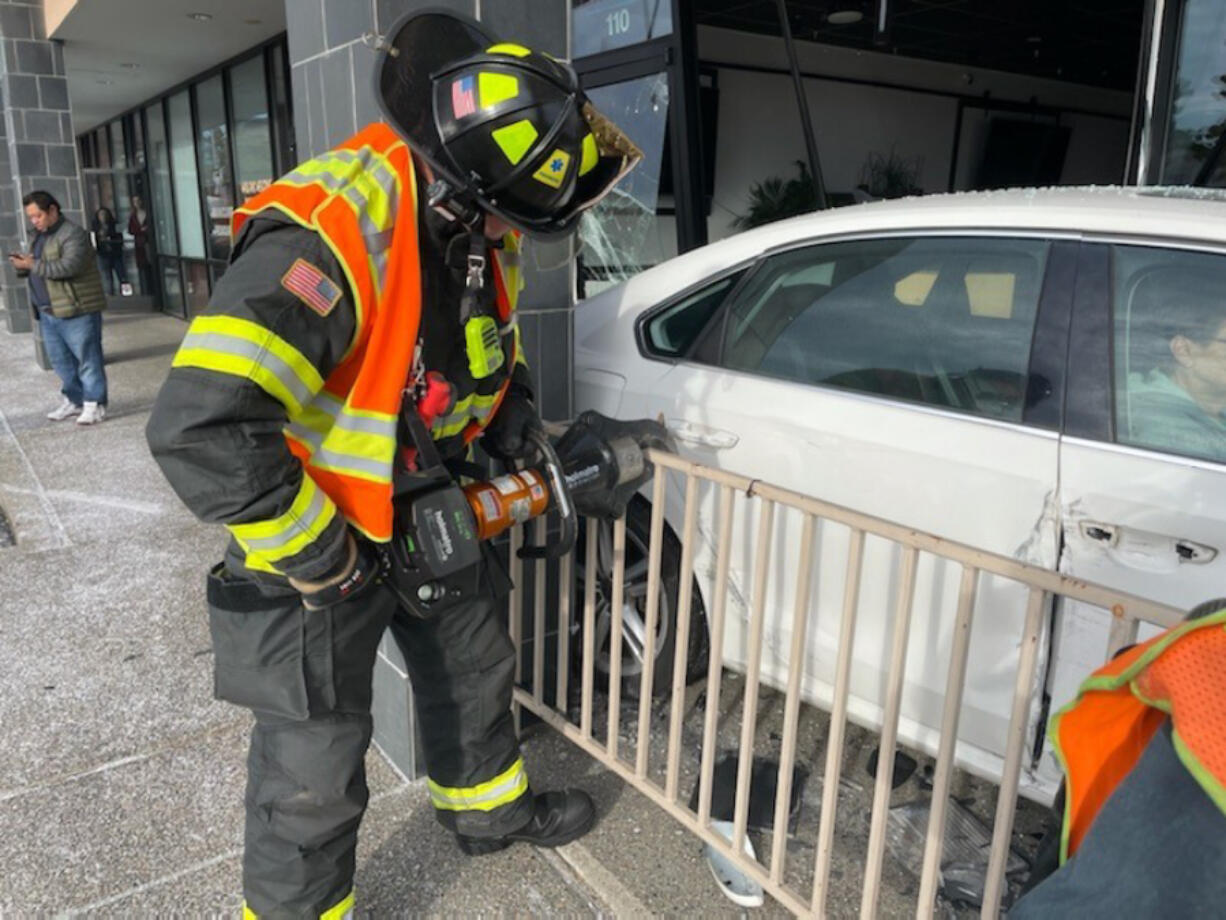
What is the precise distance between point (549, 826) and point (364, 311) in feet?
4.65

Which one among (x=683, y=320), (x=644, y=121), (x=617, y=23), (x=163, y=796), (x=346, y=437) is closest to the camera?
(x=346, y=437)

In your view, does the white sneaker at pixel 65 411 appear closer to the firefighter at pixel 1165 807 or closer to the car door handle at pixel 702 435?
the car door handle at pixel 702 435

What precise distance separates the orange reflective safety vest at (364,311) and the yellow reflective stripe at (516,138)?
8.1 inches

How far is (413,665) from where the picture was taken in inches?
88.4

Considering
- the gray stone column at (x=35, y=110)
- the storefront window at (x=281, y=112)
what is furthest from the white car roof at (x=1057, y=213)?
the gray stone column at (x=35, y=110)

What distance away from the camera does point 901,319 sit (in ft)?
8.02

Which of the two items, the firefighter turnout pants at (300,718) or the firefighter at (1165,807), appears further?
the firefighter turnout pants at (300,718)

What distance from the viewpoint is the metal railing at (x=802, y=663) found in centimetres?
153

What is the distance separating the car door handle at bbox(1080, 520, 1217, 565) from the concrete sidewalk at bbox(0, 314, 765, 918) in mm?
1130

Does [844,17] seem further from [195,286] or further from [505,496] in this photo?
[195,286]

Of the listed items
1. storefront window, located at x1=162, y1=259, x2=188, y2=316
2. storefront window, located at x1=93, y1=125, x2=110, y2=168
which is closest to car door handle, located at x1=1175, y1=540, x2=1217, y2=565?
storefront window, located at x1=162, y1=259, x2=188, y2=316

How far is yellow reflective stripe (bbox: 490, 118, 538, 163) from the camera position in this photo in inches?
64.6

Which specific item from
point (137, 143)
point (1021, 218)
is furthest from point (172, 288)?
point (1021, 218)

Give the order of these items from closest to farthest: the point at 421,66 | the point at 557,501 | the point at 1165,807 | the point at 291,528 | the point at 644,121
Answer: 1. the point at 1165,807
2. the point at 291,528
3. the point at 421,66
4. the point at 557,501
5. the point at 644,121
